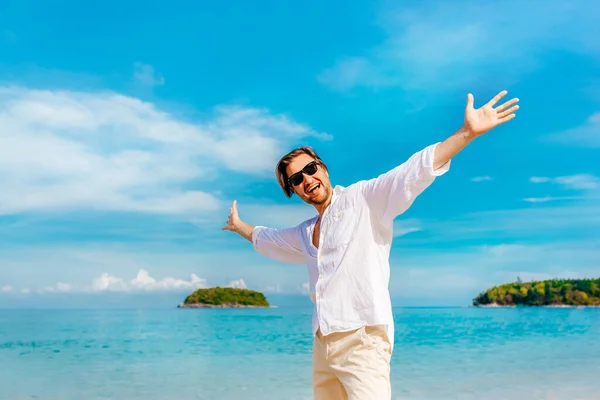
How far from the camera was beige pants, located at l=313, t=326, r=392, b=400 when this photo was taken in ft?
8.21

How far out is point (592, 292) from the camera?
3243 inches

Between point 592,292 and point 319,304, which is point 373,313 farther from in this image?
point 592,292

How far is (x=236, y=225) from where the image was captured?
12.0 feet

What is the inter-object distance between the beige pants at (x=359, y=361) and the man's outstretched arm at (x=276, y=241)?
643mm

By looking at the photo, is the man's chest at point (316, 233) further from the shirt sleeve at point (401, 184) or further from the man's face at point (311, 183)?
the shirt sleeve at point (401, 184)

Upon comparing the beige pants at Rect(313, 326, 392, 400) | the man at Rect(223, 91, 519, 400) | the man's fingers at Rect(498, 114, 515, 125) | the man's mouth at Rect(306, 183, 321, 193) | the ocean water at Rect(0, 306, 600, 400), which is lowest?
the ocean water at Rect(0, 306, 600, 400)

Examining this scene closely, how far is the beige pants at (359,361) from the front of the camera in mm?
2504

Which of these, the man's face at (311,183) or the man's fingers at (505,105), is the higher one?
the man's fingers at (505,105)

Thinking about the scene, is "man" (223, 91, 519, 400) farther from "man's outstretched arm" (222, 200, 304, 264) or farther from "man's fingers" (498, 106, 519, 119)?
"man's outstretched arm" (222, 200, 304, 264)

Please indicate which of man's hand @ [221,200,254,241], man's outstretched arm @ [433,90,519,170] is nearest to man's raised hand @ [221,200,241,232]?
man's hand @ [221,200,254,241]

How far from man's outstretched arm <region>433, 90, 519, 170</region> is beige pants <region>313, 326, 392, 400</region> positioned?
785 millimetres

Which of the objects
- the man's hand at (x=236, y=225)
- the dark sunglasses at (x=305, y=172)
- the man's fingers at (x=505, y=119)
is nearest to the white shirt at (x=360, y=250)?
the dark sunglasses at (x=305, y=172)

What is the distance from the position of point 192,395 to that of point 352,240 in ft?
23.5

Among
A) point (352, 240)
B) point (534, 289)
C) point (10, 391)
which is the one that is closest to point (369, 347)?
point (352, 240)
